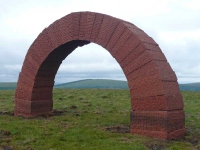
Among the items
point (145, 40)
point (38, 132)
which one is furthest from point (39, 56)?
point (145, 40)

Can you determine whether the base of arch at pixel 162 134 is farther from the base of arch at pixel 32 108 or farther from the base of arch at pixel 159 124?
the base of arch at pixel 32 108

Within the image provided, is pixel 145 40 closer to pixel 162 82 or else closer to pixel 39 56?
pixel 162 82

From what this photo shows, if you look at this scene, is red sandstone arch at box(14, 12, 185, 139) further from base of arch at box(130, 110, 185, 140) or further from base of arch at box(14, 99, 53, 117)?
base of arch at box(14, 99, 53, 117)

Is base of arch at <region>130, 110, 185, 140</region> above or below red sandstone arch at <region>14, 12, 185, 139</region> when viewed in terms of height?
below

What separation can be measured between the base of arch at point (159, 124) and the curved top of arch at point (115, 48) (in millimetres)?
291

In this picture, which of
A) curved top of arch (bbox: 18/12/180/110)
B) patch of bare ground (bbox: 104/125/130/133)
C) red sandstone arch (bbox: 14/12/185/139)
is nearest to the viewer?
red sandstone arch (bbox: 14/12/185/139)

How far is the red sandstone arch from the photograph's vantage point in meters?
8.91

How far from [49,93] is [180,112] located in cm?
604

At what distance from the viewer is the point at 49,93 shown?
528 inches

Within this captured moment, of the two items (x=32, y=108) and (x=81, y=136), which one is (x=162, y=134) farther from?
(x=32, y=108)

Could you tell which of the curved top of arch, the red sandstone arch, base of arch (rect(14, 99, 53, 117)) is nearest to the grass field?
the red sandstone arch

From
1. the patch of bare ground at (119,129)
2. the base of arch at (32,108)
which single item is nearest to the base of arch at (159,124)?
the patch of bare ground at (119,129)

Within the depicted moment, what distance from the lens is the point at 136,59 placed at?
9.44 m

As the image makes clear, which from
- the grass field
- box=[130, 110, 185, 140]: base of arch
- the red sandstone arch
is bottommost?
the grass field
